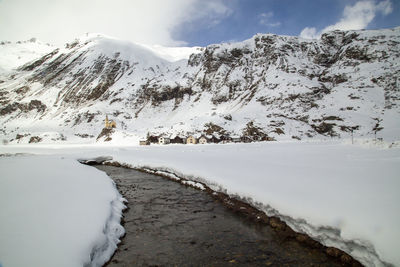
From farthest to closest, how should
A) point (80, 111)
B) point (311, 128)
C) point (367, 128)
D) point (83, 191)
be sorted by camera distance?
1. point (80, 111)
2. point (311, 128)
3. point (367, 128)
4. point (83, 191)

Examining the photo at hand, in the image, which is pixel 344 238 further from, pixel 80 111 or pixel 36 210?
pixel 80 111

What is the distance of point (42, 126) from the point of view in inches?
4070

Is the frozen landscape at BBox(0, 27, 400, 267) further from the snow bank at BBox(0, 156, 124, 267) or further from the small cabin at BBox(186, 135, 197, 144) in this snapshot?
the small cabin at BBox(186, 135, 197, 144)

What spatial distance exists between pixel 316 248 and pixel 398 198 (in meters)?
3.48

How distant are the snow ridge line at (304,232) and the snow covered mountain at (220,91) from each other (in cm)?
6421

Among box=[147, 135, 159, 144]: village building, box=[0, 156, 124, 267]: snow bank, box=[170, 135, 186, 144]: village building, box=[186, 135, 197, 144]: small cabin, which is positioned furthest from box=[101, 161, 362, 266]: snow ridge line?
box=[147, 135, 159, 144]: village building

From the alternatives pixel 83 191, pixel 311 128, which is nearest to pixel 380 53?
pixel 311 128

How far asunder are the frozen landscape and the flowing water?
2.75 feet

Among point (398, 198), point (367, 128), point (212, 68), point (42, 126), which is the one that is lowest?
point (42, 126)

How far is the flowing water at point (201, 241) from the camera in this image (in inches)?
274

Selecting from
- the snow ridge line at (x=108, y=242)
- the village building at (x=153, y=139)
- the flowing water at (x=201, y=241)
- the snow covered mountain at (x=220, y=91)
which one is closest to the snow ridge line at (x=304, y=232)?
the flowing water at (x=201, y=241)

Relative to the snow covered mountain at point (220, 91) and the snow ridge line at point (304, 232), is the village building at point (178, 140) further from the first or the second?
the snow ridge line at point (304, 232)

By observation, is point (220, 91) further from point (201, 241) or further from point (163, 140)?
point (201, 241)

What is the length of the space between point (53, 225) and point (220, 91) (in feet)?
384
